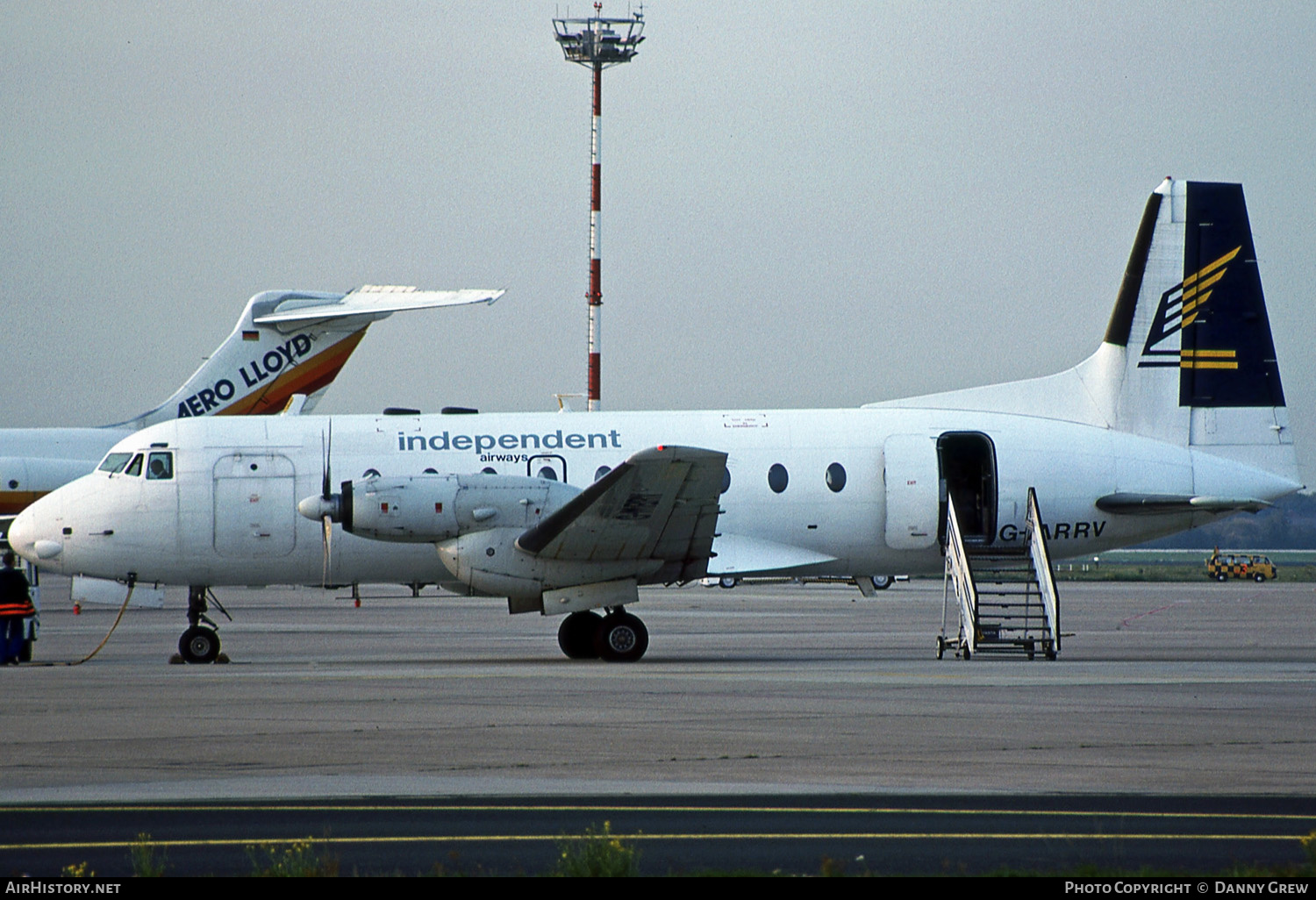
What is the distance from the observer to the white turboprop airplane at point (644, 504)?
21.5 metres

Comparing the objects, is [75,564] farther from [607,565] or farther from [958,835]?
[958,835]

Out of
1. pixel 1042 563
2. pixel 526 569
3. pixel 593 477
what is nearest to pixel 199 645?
pixel 526 569

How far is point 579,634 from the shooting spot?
22.4 meters

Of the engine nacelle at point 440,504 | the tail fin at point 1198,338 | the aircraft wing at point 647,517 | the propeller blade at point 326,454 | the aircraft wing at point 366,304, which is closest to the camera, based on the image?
the aircraft wing at point 647,517

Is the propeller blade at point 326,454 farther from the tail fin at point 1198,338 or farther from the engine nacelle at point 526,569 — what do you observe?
the tail fin at point 1198,338

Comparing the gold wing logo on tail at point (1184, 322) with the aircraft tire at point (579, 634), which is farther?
the gold wing logo on tail at point (1184, 322)

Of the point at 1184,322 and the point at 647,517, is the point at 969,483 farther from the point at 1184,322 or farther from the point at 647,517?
the point at 647,517

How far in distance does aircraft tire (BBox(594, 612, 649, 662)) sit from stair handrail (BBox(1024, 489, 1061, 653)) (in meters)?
5.88

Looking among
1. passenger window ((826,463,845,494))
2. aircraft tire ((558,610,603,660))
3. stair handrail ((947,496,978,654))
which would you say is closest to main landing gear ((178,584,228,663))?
aircraft tire ((558,610,603,660))

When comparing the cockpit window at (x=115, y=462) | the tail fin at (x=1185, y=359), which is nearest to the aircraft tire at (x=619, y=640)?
the tail fin at (x=1185, y=359)

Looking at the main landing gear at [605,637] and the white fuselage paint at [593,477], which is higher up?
the white fuselage paint at [593,477]

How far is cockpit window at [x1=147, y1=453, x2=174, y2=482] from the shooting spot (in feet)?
74.3

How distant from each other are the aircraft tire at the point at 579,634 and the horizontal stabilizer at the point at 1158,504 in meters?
8.18
